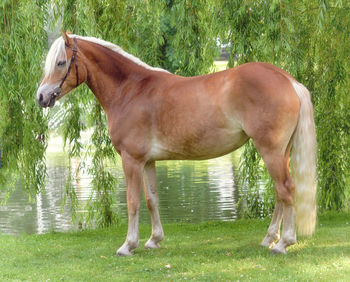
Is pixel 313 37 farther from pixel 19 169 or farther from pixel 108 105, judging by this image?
pixel 19 169

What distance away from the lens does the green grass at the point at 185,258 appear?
205 inches

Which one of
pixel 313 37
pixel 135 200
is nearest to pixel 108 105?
pixel 135 200

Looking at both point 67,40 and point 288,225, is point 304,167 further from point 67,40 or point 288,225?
point 67,40

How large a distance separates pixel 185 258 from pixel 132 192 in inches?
33.9

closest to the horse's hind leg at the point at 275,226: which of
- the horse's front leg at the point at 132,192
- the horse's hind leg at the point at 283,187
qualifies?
the horse's hind leg at the point at 283,187

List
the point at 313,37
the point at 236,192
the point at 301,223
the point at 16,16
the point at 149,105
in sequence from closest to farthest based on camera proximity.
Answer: the point at 301,223 < the point at 149,105 < the point at 16,16 < the point at 313,37 < the point at 236,192

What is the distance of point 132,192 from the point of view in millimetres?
6133

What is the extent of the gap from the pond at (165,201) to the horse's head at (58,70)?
3228 millimetres

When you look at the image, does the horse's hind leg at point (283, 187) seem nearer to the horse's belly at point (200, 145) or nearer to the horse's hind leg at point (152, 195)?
the horse's belly at point (200, 145)

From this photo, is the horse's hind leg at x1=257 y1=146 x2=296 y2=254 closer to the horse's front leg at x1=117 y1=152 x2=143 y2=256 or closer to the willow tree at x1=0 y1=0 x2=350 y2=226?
the horse's front leg at x1=117 y1=152 x2=143 y2=256

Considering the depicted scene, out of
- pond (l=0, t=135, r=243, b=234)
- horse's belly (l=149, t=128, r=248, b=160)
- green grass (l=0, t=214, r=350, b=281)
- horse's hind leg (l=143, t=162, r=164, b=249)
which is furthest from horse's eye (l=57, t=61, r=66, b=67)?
pond (l=0, t=135, r=243, b=234)

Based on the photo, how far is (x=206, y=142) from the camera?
19.1ft

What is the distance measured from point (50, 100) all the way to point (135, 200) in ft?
4.37

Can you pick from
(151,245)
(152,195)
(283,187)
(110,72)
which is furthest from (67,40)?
(283,187)
